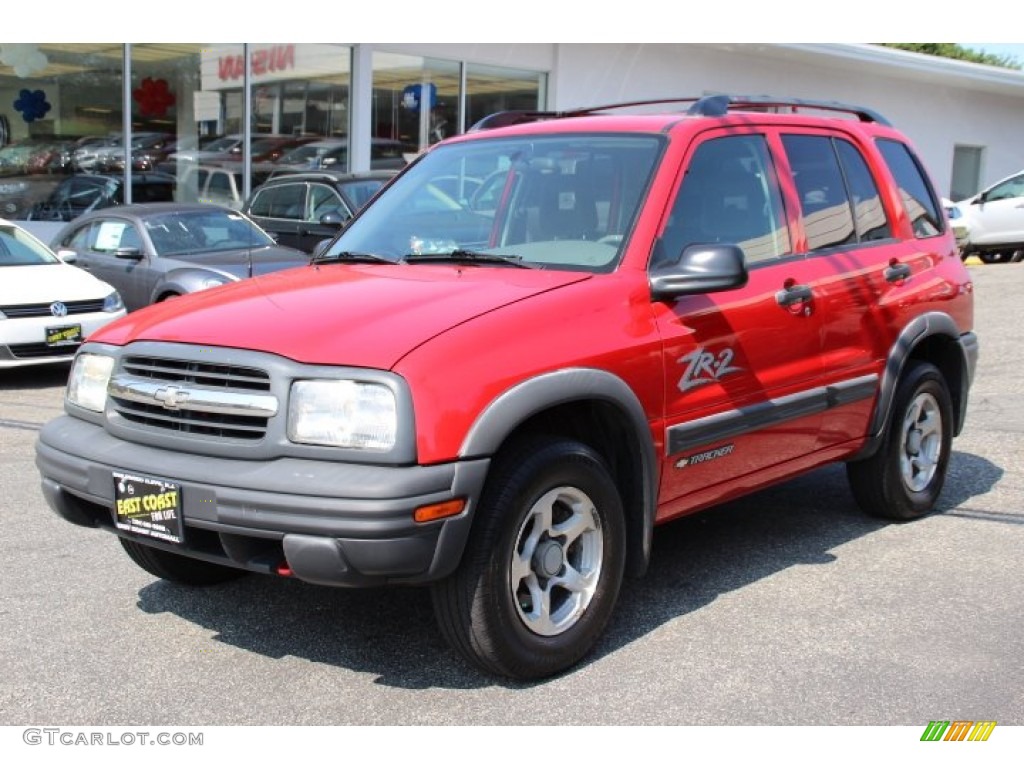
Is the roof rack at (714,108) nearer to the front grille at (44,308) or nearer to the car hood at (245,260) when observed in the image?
the car hood at (245,260)

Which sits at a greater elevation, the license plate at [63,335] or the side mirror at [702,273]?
the side mirror at [702,273]

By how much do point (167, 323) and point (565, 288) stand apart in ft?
4.62

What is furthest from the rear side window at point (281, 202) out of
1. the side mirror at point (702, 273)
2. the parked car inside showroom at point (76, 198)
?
the side mirror at point (702, 273)

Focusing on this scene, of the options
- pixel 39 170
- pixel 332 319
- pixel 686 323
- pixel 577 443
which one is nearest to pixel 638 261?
pixel 686 323

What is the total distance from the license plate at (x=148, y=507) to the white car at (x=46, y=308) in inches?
254

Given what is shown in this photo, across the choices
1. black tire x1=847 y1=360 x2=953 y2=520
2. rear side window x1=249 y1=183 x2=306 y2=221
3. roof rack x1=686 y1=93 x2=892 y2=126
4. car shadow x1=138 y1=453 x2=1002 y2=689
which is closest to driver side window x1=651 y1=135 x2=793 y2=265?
roof rack x1=686 y1=93 x2=892 y2=126

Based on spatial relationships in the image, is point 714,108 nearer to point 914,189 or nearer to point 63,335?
point 914,189

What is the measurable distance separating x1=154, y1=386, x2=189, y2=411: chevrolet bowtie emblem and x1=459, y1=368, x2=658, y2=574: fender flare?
0.97 metres

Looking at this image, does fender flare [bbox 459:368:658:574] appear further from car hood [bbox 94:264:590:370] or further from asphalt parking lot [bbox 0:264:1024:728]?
asphalt parking lot [bbox 0:264:1024:728]

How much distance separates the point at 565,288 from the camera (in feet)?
14.0

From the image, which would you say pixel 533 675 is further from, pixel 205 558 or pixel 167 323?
pixel 167 323

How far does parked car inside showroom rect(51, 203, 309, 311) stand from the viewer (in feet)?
36.2

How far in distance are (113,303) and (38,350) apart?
881mm

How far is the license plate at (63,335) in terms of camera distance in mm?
10039
